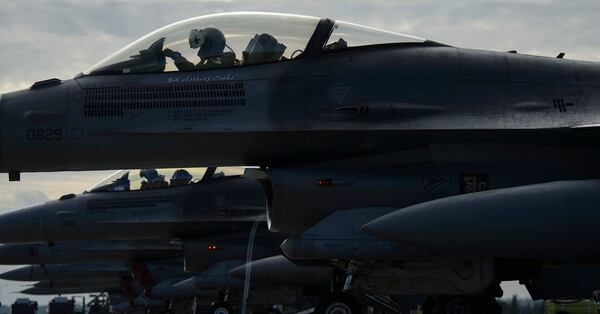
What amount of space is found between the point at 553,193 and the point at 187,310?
50.3 ft

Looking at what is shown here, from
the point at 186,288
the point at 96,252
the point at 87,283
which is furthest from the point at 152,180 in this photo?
the point at 87,283

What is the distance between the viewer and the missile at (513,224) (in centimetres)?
1095

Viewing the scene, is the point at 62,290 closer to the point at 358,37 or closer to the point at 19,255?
the point at 19,255

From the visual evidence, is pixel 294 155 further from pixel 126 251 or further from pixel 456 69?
pixel 126 251

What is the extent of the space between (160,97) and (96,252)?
12864 millimetres

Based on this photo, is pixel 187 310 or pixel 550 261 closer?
pixel 550 261

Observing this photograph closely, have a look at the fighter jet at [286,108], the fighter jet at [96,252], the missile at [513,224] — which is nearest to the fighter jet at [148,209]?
the fighter jet at [96,252]

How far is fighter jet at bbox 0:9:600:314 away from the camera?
1191 centimetres

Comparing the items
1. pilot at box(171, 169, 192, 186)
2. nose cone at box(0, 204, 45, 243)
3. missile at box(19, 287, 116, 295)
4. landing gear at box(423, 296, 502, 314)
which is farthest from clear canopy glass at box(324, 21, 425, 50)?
missile at box(19, 287, 116, 295)

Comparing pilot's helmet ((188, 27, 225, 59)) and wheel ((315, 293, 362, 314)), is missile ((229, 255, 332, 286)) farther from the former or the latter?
pilot's helmet ((188, 27, 225, 59))

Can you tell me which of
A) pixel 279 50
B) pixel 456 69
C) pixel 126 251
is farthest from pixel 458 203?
pixel 126 251

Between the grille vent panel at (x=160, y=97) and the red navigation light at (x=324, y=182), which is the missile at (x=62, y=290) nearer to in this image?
the grille vent panel at (x=160, y=97)

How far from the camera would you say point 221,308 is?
2055 cm

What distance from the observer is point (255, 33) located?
12.6 m
